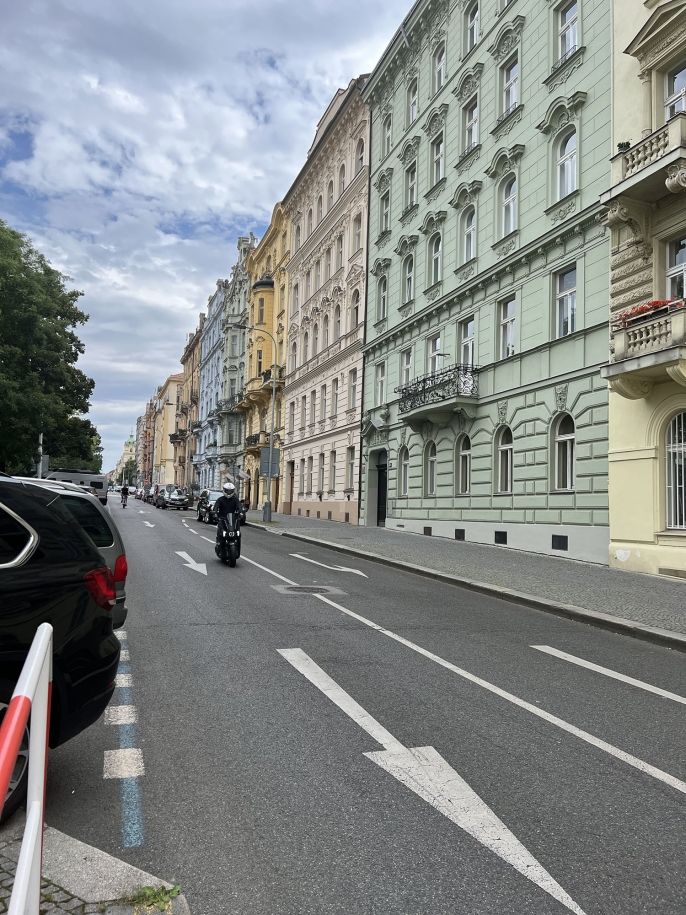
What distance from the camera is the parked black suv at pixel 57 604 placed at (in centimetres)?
345

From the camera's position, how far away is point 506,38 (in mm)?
22250

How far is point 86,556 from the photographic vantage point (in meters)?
3.99

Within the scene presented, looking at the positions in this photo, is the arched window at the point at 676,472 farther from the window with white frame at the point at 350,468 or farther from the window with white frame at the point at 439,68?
the window with white frame at the point at 350,468

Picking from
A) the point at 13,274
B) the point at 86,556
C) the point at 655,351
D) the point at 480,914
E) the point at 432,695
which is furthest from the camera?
the point at 13,274

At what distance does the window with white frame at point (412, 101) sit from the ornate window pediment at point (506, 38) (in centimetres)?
681

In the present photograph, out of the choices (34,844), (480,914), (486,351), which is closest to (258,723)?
(480,914)

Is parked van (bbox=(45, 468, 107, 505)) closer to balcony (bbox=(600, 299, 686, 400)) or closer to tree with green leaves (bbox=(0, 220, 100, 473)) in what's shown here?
tree with green leaves (bbox=(0, 220, 100, 473))

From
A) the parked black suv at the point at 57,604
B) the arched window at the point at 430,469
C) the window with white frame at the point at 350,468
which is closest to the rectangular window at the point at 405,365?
the arched window at the point at 430,469

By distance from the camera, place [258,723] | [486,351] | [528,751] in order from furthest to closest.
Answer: [486,351] → [258,723] → [528,751]

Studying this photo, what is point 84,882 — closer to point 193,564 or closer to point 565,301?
point 193,564

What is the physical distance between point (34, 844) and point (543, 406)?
60.8 ft

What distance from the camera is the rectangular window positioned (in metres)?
28.3

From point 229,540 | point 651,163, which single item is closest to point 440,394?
point 651,163

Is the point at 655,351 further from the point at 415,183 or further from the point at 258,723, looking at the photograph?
the point at 415,183
